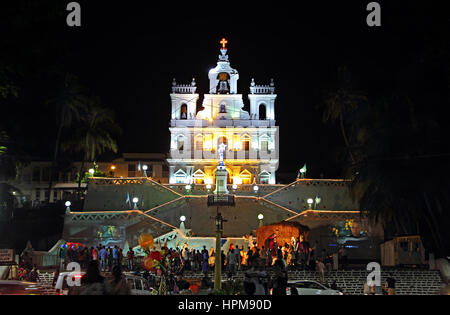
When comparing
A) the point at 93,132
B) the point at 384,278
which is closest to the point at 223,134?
the point at 93,132

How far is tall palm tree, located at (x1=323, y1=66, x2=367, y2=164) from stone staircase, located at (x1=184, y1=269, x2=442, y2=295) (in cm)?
2347

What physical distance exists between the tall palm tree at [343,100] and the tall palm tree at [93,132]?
2176 centimetres

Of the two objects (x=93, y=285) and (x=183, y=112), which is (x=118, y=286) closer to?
(x=93, y=285)

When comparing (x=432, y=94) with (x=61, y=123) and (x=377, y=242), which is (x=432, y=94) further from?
(x=61, y=123)

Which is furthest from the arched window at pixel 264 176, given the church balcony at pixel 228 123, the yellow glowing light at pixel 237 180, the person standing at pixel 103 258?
the person standing at pixel 103 258

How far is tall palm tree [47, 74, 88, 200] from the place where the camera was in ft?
173

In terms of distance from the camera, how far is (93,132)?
5456 cm

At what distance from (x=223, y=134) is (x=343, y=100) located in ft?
41.9

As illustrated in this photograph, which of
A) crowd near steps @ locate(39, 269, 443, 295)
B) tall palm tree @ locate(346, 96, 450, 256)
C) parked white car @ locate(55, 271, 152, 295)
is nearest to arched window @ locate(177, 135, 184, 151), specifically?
tall palm tree @ locate(346, 96, 450, 256)

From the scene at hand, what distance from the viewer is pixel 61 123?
53.4 metres

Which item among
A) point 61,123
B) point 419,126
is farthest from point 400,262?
point 61,123

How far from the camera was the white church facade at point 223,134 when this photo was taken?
55.3 m

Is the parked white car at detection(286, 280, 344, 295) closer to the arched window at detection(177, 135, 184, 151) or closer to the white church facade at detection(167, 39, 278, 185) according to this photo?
the white church facade at detection(167, 39, 278, 185)
